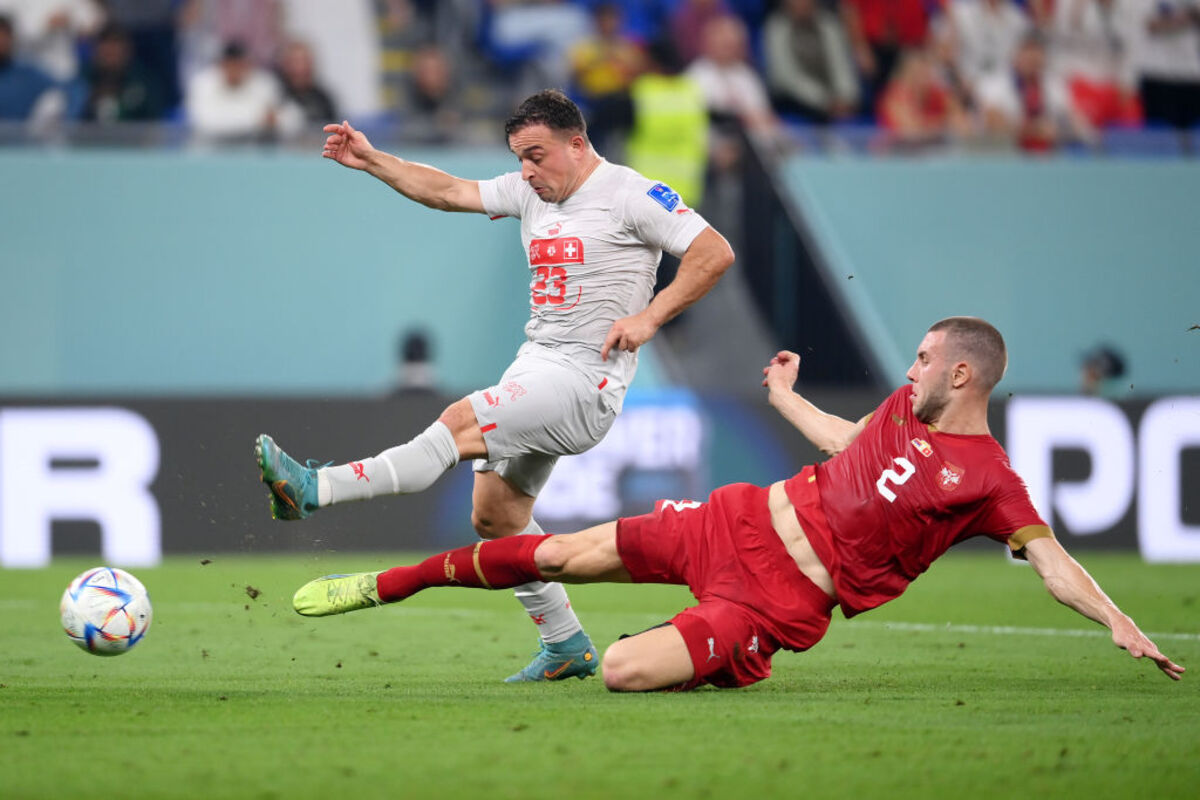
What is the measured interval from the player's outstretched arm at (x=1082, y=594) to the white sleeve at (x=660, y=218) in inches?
71.1

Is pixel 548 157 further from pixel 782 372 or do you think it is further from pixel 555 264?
pixel 782 372

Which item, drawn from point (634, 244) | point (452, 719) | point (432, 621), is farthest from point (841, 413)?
point (452, 719)

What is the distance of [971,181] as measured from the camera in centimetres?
1526

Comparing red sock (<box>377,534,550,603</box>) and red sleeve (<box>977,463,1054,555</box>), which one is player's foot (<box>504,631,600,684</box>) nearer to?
red sock (<box>377,534,550,603</box>)

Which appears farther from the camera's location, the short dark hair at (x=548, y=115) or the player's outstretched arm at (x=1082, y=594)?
the short dark hair at (x=548, y=115)

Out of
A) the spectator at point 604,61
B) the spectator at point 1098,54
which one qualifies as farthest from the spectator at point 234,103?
the spectator at point 1098,54

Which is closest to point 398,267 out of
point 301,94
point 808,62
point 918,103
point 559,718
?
point 301,94

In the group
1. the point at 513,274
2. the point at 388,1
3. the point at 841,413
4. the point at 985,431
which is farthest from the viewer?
the point at 388,1

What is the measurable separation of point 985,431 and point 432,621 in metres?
4.31

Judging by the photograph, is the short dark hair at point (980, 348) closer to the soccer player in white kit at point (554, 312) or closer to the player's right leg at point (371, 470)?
the soccer player in white kit at point (554, 312)

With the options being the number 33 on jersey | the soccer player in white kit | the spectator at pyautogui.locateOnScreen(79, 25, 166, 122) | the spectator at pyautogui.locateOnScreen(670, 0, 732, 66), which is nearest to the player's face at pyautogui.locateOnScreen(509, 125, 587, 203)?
the soccer player in white kit

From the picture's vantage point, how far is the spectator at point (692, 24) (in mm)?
15758

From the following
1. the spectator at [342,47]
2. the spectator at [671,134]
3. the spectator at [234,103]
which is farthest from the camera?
the spectator at [342,47]

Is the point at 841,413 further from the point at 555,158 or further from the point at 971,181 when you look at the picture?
the point at 555,158
